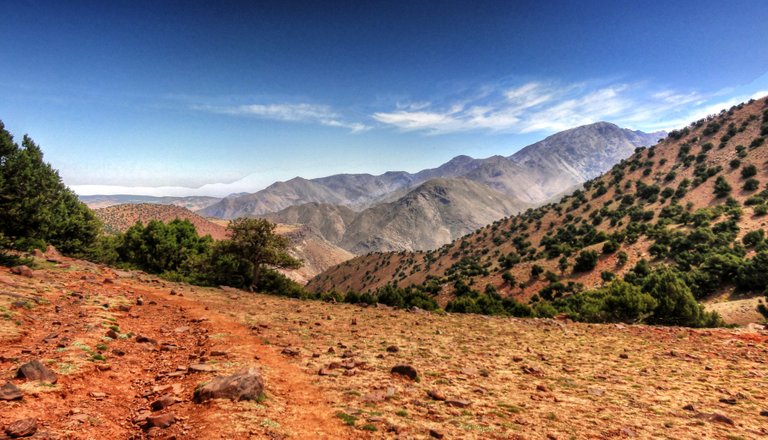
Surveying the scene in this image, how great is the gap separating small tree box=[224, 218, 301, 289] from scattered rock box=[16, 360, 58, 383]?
26.6m

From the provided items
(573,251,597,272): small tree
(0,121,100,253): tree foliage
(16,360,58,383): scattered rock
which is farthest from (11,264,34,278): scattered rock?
(573,251,597,272): small tree

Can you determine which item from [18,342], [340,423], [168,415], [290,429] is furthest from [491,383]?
[18,342]

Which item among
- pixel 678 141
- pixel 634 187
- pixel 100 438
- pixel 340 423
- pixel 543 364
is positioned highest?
pixel 678 141

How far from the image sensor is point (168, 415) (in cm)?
797

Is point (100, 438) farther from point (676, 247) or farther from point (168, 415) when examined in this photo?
point (676, 247)

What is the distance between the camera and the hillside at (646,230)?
1992 inches

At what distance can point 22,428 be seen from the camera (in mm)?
6625

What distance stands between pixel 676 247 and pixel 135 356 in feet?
229

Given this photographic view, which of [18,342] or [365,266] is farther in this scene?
[365,266]

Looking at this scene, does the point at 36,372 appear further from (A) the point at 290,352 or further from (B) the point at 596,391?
(B) the point at 596,391

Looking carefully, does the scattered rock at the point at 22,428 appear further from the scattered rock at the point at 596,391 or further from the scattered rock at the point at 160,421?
the scattered rock at the point at 596,391

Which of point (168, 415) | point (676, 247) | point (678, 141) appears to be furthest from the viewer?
point (678, 141)

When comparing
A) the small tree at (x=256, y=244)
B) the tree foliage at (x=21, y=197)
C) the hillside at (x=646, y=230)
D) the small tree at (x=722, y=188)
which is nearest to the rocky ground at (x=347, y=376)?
the tree foliage at (x=21, y=197)

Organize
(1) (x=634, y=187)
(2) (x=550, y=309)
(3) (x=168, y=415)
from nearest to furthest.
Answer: (3) (x=168, y=415) → (2) (x=550, y=309) → (1) (x=634, y=187)
